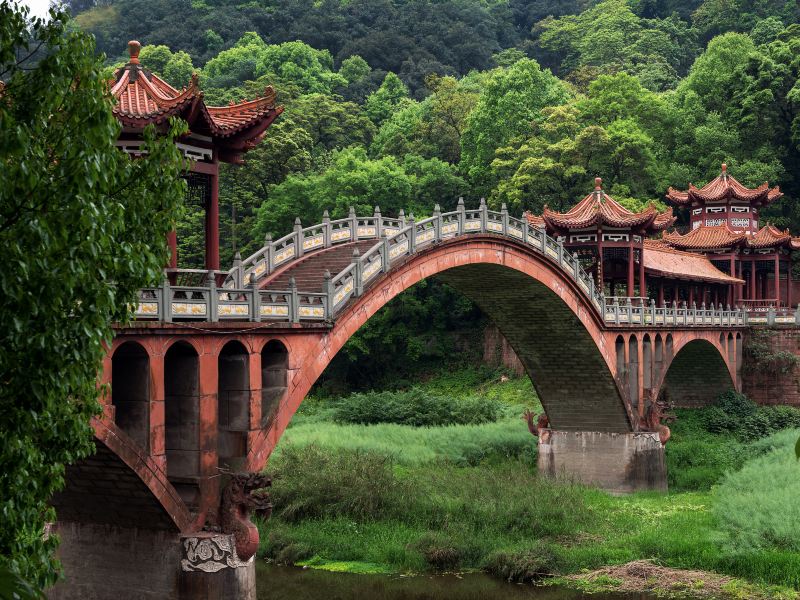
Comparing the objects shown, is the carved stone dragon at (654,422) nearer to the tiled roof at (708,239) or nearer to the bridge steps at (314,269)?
the bridge steps at (314,269)

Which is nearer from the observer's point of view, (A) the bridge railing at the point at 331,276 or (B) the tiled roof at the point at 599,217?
(A) the bridge railing at the point at 331,276

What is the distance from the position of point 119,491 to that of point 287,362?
15.3 ft

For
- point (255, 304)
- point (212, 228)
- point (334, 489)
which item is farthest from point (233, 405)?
point (334, 489)

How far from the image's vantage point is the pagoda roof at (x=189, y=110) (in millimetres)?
19266

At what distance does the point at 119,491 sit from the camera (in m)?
18.3

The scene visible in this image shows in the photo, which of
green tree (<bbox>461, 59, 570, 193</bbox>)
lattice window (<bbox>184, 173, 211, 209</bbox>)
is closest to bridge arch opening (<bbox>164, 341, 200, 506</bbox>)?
lattice window (<bbox>184, 173, 211, 209</bbox>)

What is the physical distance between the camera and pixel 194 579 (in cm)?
1850

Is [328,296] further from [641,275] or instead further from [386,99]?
[386,99]

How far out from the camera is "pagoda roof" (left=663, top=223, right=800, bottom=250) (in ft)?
179

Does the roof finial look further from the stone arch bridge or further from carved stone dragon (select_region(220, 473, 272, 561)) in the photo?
carved stone dragon (select_region(220, 473, 272, 561))

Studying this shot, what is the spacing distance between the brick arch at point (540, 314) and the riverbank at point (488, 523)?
3502mm

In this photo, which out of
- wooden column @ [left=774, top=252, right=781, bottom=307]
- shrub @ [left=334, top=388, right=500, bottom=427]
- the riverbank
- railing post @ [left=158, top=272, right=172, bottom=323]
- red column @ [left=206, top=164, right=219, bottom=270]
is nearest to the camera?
railing post @ [left=158, top=272, right=172, bottom=323]

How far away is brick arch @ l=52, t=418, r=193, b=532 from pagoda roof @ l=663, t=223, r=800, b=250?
139ft

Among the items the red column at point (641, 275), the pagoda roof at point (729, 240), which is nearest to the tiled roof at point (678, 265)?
the pagoda roof at point (729, 240)
